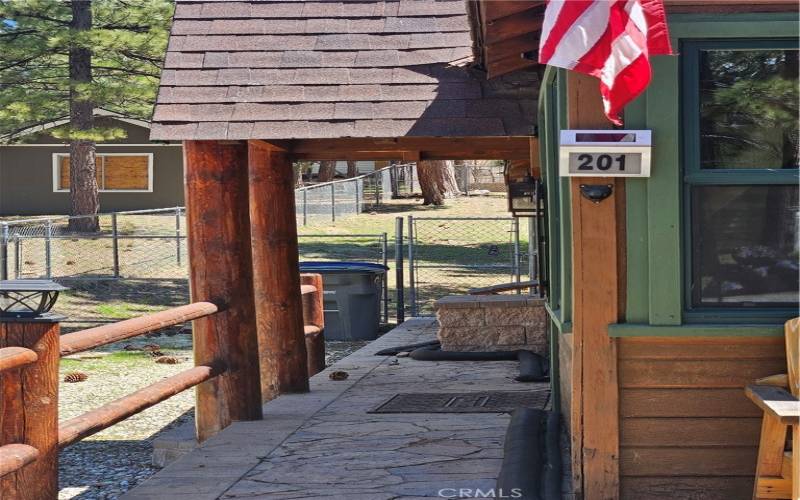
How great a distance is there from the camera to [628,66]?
4.40 m

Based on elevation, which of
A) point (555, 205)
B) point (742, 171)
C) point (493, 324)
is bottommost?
point (493, 324)

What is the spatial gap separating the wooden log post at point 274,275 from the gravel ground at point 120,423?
97cm

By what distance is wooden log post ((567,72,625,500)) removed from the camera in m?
4.82

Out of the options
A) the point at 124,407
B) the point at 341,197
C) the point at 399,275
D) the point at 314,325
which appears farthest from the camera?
the point at 341,197

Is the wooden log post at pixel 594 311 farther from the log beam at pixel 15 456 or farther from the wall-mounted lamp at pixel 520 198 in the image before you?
the wall-mounted lamp at pixel 520 198

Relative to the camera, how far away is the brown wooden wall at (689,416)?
16.2 ft

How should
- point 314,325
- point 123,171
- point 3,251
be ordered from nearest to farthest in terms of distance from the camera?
point 314,325 < point 3,251 < point 123,171

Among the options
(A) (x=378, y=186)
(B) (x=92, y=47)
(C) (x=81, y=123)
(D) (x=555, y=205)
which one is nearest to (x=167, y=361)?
(D) (x=555, y=205)

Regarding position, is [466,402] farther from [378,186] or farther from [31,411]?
[378,186]

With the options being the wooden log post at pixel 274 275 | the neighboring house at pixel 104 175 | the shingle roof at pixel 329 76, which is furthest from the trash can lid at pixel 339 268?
the neighboring house at pixel 104 175

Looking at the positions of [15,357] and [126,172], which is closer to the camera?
[15,357]

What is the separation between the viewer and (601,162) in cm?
473

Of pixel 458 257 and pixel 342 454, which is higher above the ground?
pixel 458 257

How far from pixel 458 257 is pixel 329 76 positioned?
51.4 ft
